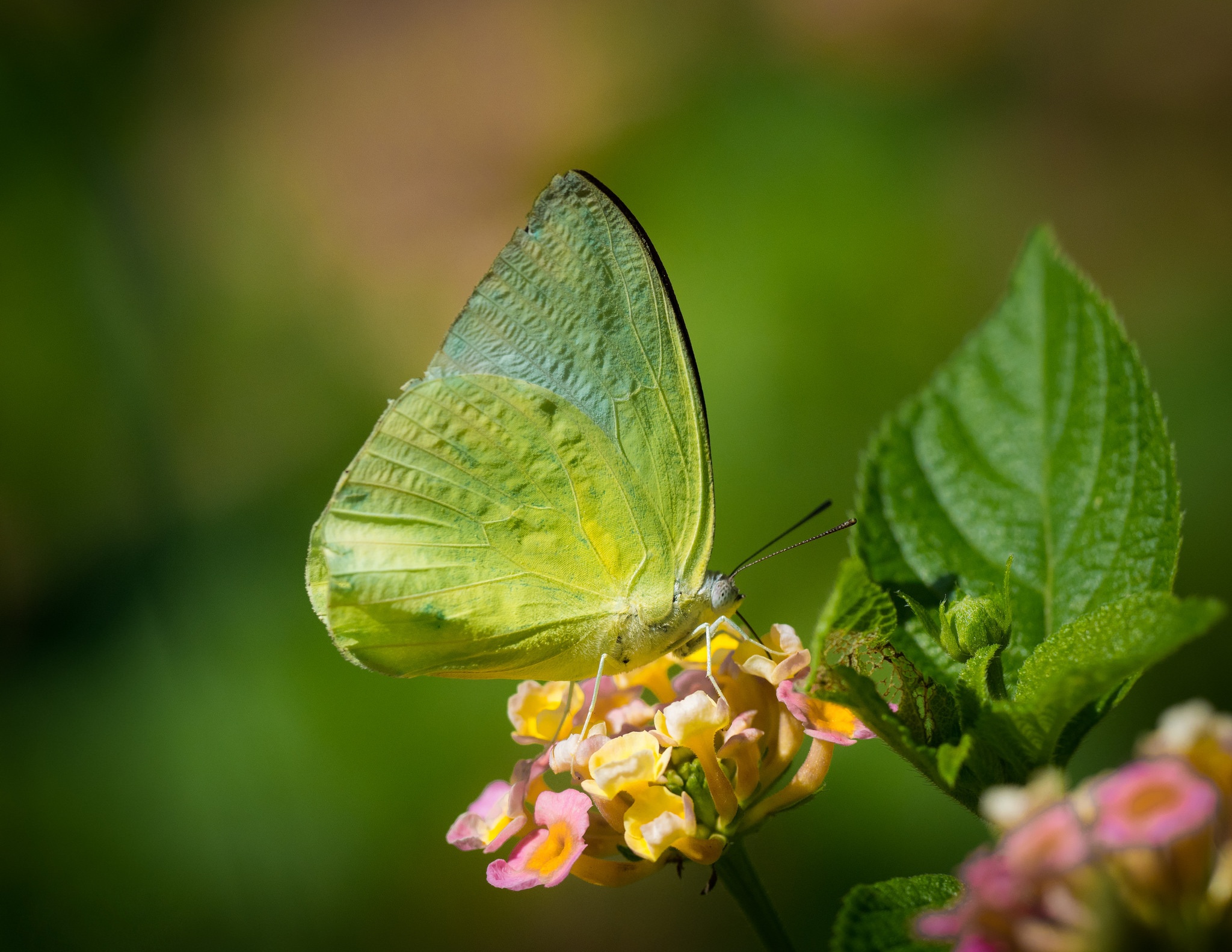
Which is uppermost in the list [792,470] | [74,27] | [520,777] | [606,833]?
[74,27]

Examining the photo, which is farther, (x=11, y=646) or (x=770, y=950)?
(x=11, y=646)

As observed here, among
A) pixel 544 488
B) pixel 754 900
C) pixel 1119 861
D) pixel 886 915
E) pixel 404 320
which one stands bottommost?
pixel 754 900

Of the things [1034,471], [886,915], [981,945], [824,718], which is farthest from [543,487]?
[981,945]

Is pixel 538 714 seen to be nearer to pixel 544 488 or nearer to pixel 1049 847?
pixel 544 488

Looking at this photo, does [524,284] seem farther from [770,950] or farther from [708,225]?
[708,225]

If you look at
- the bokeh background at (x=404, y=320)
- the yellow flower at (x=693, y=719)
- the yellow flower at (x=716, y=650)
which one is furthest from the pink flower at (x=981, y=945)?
the bokeh background at (x=404, y=320)

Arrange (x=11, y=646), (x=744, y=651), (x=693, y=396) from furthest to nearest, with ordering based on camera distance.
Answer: (x=11, y=646), (x=693, y=396), (x=744, y=651)

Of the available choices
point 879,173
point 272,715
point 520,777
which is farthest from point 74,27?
point 520,777
